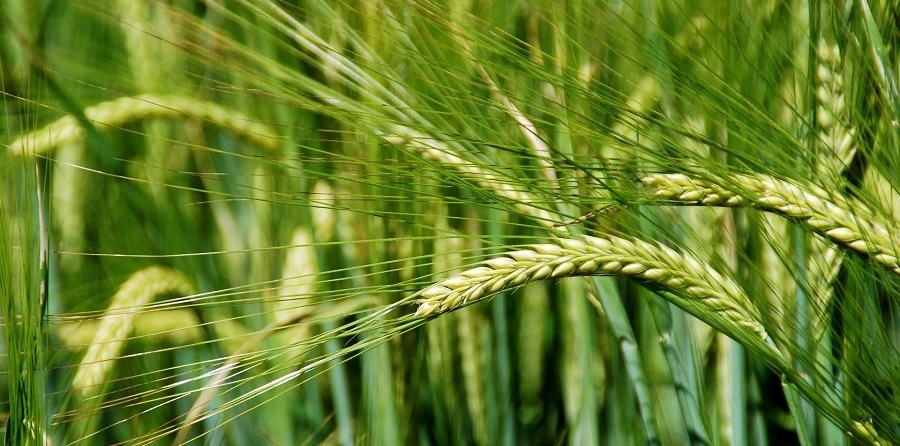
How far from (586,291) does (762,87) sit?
0.72 feet

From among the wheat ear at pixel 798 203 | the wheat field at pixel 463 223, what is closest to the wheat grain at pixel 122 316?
the wheat field at pixel 463 223

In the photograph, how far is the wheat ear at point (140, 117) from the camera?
832 millimetres

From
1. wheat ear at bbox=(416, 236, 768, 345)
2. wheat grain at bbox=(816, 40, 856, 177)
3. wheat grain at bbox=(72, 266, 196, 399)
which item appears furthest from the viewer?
wheat grain at bbox=(72, 266, 196, 399)

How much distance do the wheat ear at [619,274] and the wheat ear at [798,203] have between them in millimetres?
42

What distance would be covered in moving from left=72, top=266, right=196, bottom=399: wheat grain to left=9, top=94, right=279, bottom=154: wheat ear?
0.14 meters

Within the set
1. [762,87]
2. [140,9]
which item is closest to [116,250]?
[140,9]

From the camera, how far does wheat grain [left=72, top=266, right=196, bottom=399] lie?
→ 792 millimetres

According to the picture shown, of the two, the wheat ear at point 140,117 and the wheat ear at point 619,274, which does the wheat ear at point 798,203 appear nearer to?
the wheat ear at point 619,274

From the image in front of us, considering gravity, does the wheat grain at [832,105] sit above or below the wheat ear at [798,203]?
above

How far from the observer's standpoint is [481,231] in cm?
84

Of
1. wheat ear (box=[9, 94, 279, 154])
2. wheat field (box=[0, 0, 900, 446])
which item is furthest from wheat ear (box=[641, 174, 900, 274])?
wheat ear (box=[9, 94, 279, 154])

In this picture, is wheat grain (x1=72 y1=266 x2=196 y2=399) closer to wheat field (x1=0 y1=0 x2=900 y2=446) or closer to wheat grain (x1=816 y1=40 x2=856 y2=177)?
wheat field (x1=0 y1=0 x2=900 y2=446)

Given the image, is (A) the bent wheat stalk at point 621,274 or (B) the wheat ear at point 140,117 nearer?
(A) the bent wheat stalk at point 621,274

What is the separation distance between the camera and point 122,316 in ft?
2.64
